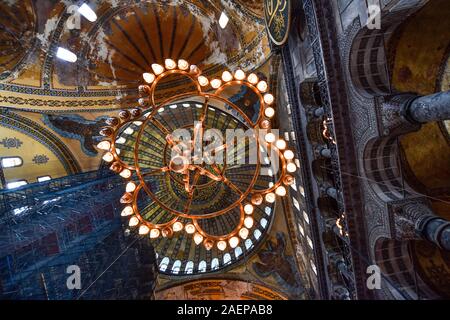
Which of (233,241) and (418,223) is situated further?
(233,241)

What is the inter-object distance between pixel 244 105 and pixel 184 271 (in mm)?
8548

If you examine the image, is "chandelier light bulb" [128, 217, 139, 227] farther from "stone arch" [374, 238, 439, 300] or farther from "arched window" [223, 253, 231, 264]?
"arched window" [223, 253, 231, 264]

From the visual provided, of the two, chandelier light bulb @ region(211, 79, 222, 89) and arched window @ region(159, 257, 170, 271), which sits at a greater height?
chandelier light bulb @ region(211, 79, 222, 89)

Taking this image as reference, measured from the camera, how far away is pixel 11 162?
9406 millimetres

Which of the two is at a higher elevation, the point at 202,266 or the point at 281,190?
the point at 281,190

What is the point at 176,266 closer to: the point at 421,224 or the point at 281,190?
the point at 281,190

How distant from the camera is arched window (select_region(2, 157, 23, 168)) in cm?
926

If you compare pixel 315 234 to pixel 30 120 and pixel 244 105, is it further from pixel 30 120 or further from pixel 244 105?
pixel 30 120

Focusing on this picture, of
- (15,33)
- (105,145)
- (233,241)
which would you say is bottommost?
(233,241)

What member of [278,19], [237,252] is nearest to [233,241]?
[278,19]

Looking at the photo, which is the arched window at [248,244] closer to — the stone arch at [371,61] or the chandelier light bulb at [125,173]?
the chandelier light bulb at [125,173]

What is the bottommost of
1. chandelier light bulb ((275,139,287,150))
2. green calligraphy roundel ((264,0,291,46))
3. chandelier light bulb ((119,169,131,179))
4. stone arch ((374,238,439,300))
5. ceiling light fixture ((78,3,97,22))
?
stone arch ((374,238,439,300))

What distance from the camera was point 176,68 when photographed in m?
4.73

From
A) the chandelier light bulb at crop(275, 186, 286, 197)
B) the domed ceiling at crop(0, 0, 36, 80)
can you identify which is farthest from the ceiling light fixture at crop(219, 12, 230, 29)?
the chandelier light bulb at crop(275, 186, 286, 197)
